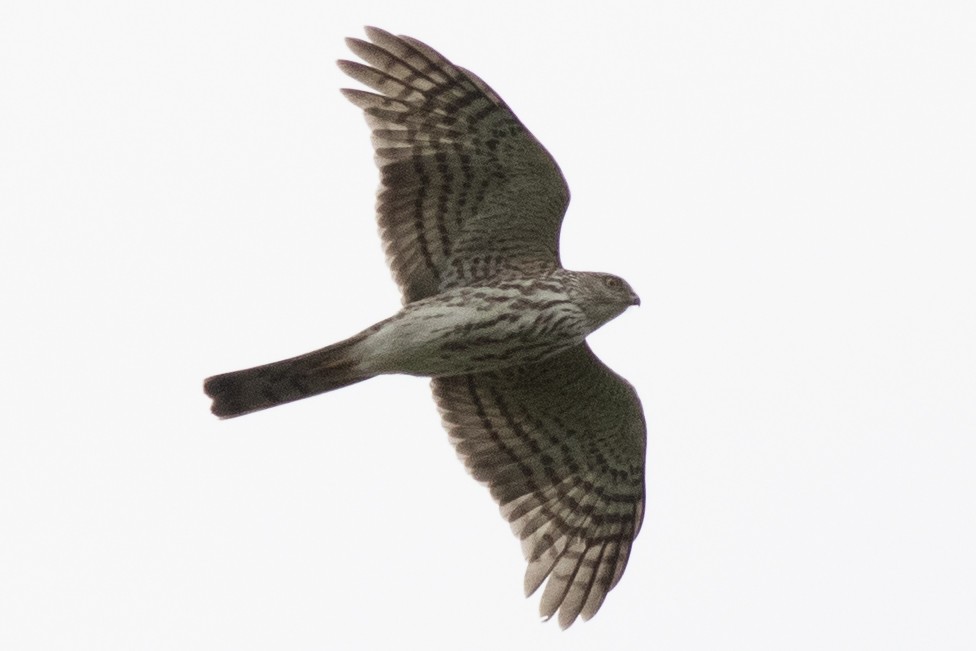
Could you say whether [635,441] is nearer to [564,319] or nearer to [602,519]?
[602,519]

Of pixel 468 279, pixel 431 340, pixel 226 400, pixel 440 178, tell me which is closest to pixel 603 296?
pixel 468 279

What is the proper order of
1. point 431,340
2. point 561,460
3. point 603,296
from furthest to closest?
point 561,460 → point 603,296 → point 431,340

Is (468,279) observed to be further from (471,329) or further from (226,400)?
(226,400)

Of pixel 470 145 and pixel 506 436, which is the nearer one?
pixel 470 145

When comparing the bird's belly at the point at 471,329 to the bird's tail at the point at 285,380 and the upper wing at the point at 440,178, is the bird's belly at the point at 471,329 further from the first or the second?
the upper wing at the point at 440,178

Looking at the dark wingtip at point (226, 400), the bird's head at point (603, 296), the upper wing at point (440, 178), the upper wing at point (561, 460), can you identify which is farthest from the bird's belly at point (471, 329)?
the dark wingtip at point (226, 400)

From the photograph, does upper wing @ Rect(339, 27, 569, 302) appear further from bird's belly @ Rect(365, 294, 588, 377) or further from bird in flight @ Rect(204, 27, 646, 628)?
bird's belly @ Rect(365, 294, 588, 377)

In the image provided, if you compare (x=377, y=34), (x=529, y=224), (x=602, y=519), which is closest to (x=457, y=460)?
(x=602, y=519)
